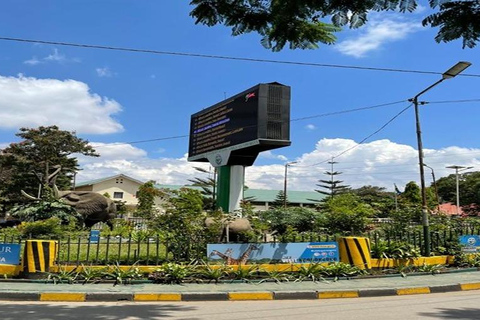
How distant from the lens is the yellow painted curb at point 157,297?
8.01 metres

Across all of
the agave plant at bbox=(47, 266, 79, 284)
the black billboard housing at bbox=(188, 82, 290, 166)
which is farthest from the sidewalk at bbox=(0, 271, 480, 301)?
the black billboard housing at bbox=(188, 82, 290, 166)

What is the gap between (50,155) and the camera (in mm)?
37344

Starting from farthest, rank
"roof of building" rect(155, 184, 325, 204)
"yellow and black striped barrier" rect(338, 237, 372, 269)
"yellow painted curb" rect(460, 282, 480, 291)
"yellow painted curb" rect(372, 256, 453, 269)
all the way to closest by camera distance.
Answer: "roof of building" rect(155, 184, 325, 204)
"yellow painted curb" rect(372, 256, 453, 269)
"yellow and black striped barrier" rect(338, 237, 372, 269)
"yellow painted curb" rect(460, 282, 480, 291)

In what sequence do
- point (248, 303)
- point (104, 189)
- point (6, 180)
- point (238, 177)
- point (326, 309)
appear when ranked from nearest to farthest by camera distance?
point (326, 309)
point (248, 303)
point (238, 177)
point (6, 180)
point (104, 189)

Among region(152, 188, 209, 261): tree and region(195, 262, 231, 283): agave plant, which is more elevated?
region(152, 188, 209, 261): tree

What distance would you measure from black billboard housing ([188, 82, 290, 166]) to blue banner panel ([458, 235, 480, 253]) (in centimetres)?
689

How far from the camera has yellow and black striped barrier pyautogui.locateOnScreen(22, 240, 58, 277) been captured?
30.5 feet

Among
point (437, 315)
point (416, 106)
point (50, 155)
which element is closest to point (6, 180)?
point (50, 155)

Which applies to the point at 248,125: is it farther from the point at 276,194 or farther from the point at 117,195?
the point at 276,194

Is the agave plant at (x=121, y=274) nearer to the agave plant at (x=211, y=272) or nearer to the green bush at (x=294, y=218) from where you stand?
the agave plant at (x=211, y=272)

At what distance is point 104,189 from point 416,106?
51095 millimetres

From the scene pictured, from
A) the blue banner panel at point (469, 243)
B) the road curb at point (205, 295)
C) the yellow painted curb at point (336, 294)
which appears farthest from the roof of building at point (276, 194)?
the yellow painted curb at point (336, 294)

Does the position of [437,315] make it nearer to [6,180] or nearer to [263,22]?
[263,22]

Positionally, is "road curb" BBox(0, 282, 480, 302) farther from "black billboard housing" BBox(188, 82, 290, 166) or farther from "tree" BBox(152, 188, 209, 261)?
"black billboard housing" BBox(188, 82, 290, 166)
